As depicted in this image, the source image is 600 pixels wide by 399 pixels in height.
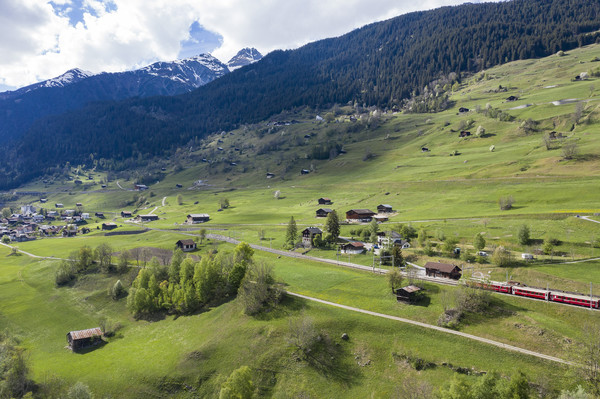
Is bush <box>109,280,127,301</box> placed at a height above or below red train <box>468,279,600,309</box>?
below

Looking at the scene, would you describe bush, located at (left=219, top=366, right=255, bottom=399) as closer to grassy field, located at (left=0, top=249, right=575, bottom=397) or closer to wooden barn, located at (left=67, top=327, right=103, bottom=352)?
grassy field, located at (left=0, top=249, right=575, bottom=397)

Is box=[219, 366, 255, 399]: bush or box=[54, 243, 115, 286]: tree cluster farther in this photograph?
box=[54, 243, 115, 286]: tree cluster

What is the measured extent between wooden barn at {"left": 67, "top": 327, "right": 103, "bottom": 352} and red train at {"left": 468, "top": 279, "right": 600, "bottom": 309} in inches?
3226

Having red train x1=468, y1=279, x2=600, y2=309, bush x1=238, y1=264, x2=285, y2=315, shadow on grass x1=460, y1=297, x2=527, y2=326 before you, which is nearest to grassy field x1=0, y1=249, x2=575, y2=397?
bush x1=238, y1=264, x2=285, y2=315

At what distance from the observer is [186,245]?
125250 mm

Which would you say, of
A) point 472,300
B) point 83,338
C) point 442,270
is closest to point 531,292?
point 472,300

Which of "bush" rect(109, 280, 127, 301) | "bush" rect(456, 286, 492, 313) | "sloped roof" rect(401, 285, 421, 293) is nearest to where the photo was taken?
"bush" rect(456, 286, 492, 313)

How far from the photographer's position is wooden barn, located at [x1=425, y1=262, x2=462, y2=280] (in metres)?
74.8

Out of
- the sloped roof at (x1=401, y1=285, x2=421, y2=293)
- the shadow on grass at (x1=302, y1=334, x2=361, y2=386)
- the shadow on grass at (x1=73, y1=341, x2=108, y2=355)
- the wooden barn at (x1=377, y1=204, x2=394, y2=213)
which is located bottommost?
the shadow on grass at (x1=73, y1=341, x2=108, y2=355)

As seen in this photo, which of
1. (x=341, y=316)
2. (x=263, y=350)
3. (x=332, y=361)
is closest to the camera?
(x=332, y=361)

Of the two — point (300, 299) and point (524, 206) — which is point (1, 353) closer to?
point (300, 299)

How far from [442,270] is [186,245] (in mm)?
88003

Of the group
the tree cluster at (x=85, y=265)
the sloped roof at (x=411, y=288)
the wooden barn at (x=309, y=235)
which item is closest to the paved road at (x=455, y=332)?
the sloped roof at (x=411, y=288)

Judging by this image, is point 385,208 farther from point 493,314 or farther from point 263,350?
point 263,350
